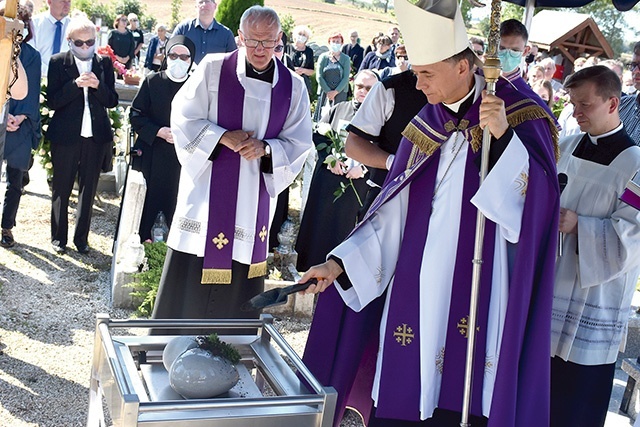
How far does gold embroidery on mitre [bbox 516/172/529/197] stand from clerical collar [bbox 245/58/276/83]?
81.0 inches

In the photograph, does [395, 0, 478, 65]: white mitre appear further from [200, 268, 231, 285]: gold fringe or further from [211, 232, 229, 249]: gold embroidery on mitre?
[200, 268, 231, 285]: gold fringe

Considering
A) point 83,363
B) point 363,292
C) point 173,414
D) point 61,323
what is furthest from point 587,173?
point 61,323

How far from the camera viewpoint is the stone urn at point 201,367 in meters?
2.34

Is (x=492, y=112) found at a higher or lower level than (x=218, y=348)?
higher

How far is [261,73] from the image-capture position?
4508 mm

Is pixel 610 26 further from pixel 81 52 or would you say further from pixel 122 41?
pixel 81 52

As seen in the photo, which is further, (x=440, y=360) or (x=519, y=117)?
(x=440, y=360)

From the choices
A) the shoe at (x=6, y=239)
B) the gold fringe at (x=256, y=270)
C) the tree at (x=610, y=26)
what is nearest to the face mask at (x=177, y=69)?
the shoe at (x=6, y=239)

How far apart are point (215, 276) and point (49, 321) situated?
169cm

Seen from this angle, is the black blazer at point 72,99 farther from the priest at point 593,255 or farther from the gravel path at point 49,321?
the priest at point 593,255

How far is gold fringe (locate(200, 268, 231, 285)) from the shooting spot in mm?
4473

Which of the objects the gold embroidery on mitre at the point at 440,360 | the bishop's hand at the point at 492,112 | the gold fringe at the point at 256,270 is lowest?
the gold fringe at the point at 256,270

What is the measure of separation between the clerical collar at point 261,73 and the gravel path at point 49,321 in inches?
76.6

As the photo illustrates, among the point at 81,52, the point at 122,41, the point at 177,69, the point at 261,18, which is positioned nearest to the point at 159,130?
the point at 177,69
